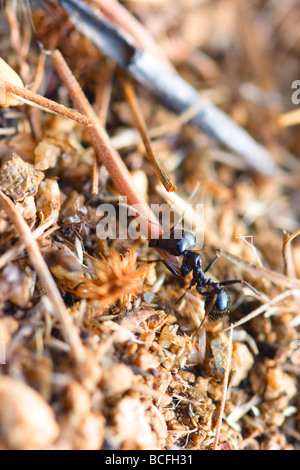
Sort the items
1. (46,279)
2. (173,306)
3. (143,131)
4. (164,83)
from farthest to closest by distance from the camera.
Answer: (164,83)
(143,131)
(173,306)
(46,279)

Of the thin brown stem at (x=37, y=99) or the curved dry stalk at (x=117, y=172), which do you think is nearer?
the thin brown stem at (x=37, y=99)

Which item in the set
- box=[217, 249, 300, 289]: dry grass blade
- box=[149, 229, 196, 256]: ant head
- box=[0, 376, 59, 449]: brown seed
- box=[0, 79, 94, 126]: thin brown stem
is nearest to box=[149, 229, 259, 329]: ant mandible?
box=[149, 229, 196, 256]: ant head

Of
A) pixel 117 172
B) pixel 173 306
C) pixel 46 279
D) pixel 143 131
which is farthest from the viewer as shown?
pixel 143 131

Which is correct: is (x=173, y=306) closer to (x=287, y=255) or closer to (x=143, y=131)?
(x=287, y=255)

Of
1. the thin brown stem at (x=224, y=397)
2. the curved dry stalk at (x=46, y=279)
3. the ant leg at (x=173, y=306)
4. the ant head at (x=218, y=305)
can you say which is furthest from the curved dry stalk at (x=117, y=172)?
the thin brown stem at (x=224, y=397)

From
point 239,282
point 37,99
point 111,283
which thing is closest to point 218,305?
point 239,282

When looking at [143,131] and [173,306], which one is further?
[143,131]

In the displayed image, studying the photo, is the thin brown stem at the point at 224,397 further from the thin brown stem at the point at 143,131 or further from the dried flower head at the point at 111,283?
the thin brown stem at the point at 143,131
